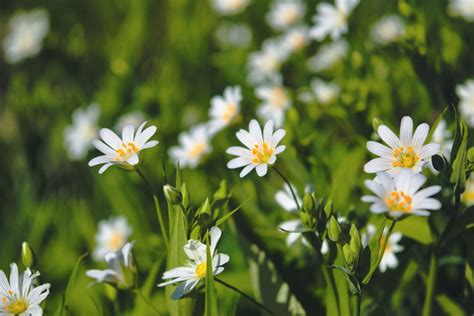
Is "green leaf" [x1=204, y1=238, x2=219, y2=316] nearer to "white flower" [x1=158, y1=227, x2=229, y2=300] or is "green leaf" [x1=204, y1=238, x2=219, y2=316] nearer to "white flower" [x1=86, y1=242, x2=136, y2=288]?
"white flower" [x1=158, y1=227, x2=229, y2=300]

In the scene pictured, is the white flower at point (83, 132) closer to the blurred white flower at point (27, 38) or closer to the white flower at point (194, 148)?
the blurred white flower at point (27, 38)

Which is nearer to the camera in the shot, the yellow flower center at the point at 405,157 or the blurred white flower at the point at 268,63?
the yellow flower center at the point at 405,157

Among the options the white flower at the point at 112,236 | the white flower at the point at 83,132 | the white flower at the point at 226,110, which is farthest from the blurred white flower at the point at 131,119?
the white flower at the point at 226,110

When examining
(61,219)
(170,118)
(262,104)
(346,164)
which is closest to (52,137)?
(61,219)

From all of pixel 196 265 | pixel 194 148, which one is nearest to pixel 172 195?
pixel 196 265

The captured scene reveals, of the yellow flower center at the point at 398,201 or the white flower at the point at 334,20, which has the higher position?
the white flower at the point at 334,20

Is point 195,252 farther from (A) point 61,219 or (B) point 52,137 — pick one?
(B) point 52,137

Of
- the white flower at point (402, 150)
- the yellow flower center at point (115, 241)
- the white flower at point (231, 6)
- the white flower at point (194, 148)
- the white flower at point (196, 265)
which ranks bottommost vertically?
the yellow flower center at point (115, 241)
